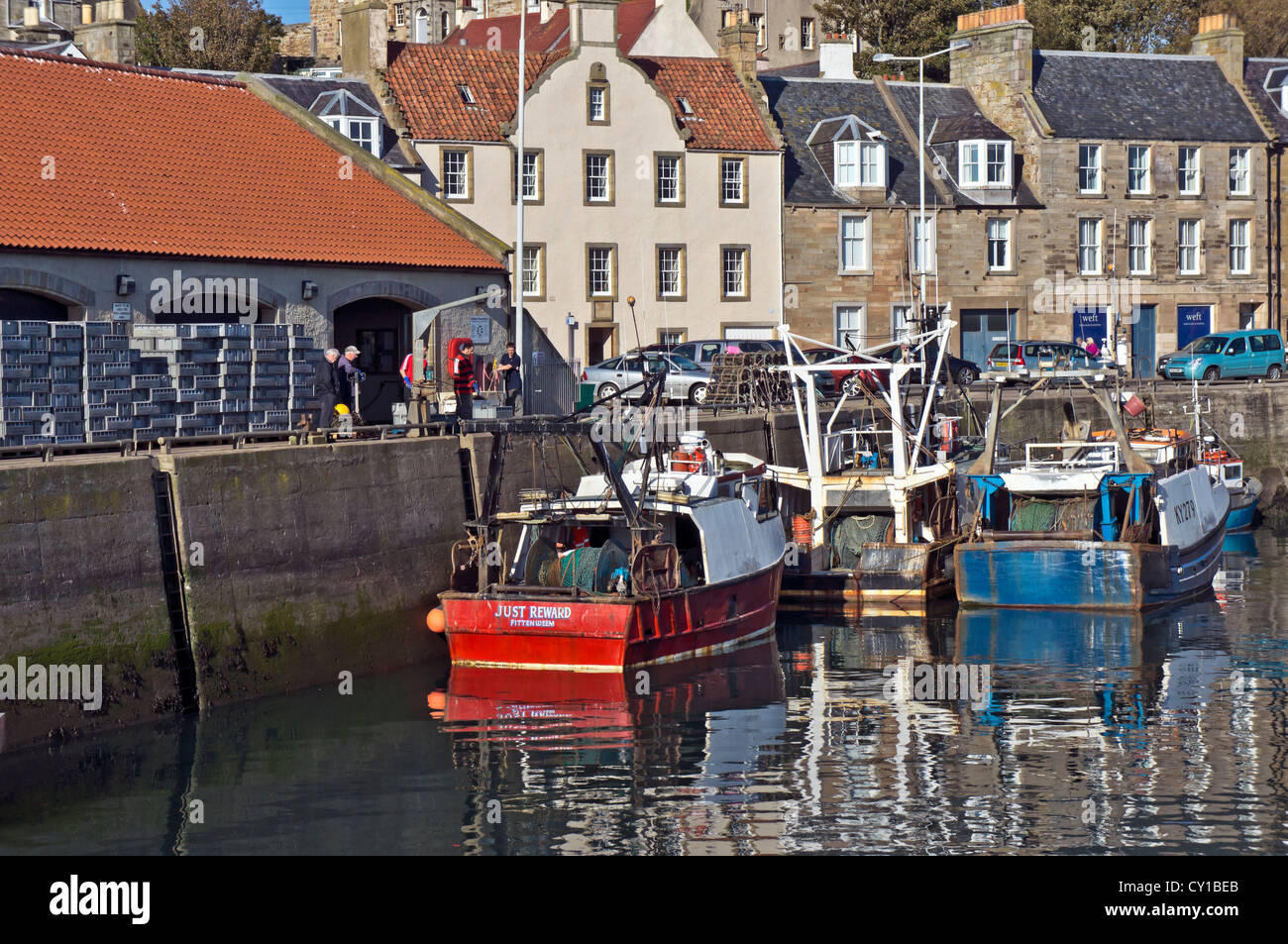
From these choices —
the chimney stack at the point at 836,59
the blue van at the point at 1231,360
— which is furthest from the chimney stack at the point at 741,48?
the blue van at the point at 1231,360

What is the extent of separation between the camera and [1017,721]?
68.6 feet

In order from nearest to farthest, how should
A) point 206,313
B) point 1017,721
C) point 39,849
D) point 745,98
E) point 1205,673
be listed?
point 39,849 < point 1017,721 < point 1205,673 < point 206,313 < point 745,98

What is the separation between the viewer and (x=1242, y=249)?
57625 millimetres

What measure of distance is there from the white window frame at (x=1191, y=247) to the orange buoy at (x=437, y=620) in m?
40.3

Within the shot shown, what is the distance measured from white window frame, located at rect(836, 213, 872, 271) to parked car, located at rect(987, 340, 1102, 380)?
7.12 m

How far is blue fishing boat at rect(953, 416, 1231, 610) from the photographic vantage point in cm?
2833

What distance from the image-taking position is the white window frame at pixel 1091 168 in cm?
5531

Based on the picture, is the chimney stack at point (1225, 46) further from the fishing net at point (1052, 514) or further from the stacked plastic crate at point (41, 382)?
the stacked plastic crate at point (41, 382)

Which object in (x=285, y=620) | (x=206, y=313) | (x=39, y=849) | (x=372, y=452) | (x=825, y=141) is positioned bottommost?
(x=39, y=849)

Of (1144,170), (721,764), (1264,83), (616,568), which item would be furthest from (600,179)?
(721,764)

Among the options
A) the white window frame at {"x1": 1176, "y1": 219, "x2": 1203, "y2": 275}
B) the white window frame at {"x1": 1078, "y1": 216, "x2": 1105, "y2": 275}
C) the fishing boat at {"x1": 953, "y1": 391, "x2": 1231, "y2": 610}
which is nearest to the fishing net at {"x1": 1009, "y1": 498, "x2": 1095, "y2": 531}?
the fishing boat at {"x1": 953, "y1": 391, "x2": 1231, "y2": 610}
